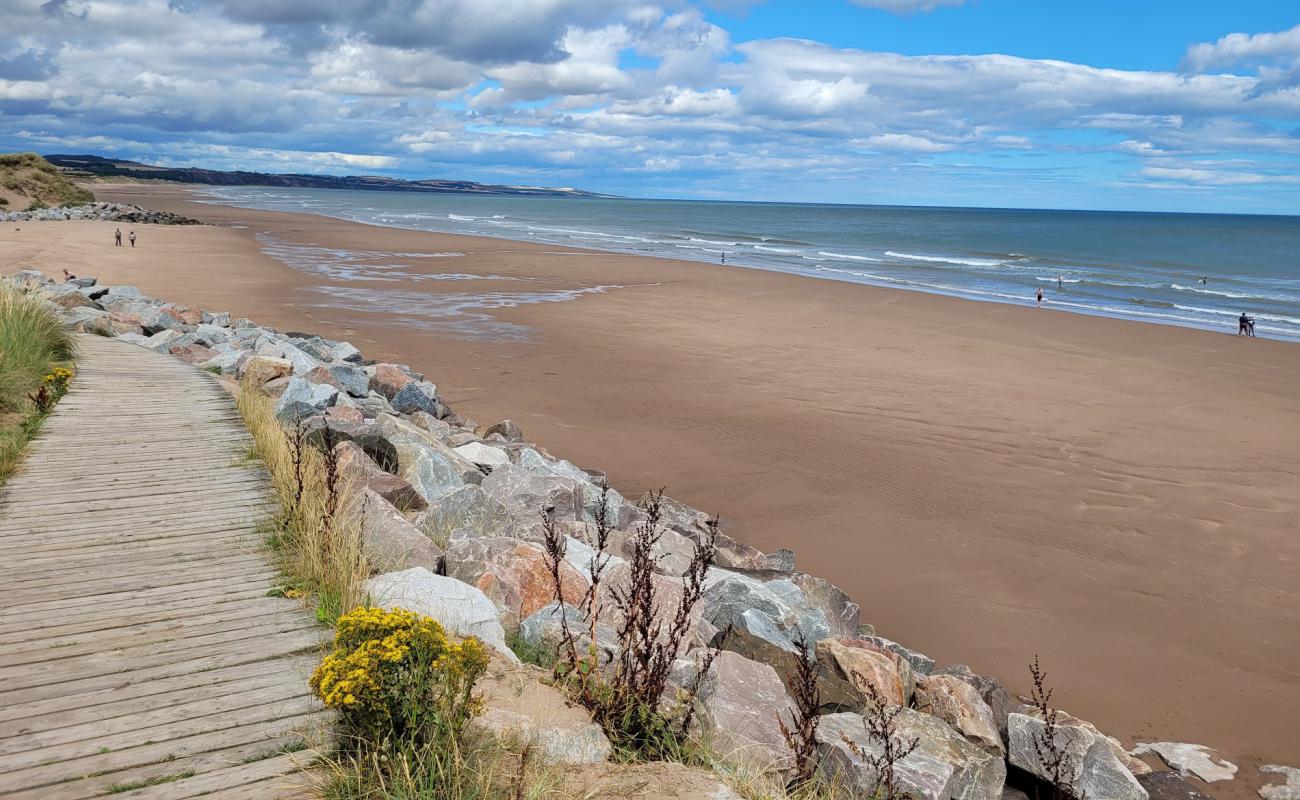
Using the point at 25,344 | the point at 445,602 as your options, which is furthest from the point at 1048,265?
the point at 445,602

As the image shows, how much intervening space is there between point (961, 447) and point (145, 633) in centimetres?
1130

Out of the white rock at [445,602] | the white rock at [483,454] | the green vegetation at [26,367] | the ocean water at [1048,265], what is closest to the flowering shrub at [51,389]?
the green vegetation at [26,367]

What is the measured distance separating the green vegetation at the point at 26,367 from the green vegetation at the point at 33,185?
189ft

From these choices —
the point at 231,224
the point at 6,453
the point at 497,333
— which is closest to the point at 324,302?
the point at 497,333

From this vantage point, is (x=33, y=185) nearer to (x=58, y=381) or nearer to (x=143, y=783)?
(x=58, y=381)

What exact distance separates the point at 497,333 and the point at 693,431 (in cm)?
872

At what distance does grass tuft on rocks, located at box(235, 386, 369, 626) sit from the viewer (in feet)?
15.3

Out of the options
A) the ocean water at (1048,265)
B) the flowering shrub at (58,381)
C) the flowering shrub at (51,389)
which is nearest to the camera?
the flowering shrub at (51,389)

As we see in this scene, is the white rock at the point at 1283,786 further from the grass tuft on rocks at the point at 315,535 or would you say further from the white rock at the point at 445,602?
the grass tuft on rocks at the point at 315,535

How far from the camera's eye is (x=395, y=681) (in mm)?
3344

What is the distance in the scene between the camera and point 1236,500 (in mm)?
11383

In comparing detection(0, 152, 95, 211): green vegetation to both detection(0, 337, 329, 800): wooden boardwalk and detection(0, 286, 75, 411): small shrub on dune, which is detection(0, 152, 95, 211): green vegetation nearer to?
detection(0, 286, 75, 411): small shrub on dune

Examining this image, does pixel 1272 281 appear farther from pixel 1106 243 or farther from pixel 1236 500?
pixel 1236 500

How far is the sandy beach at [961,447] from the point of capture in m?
7.64
